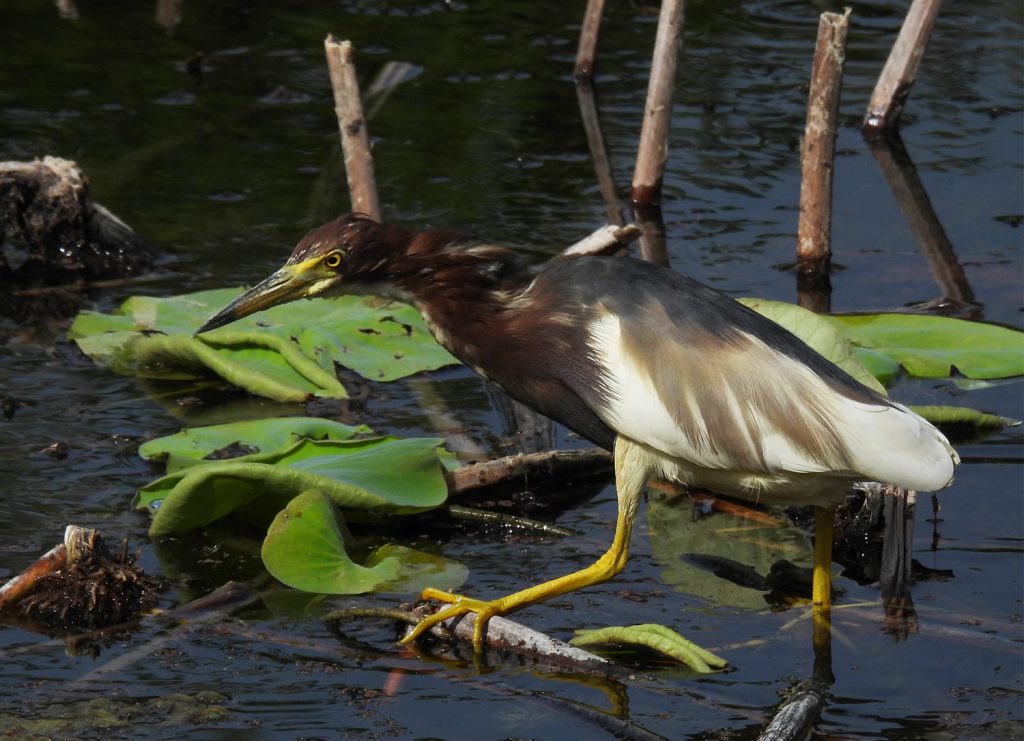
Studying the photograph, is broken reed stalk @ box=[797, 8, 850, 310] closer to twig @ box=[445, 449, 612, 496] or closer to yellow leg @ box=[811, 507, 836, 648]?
twig @ box=[445, 449, 612, 496]

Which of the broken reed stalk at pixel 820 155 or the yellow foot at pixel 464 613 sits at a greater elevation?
the broken reed stalk at pixel 820 155

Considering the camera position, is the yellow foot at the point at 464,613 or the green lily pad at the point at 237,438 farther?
the green lily pad at the point at 237,438

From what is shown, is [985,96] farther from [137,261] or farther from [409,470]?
[409,470]

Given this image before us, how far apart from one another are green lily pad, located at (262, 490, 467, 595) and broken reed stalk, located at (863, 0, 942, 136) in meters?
6.11

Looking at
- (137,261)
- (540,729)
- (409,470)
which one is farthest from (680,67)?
(540,729)

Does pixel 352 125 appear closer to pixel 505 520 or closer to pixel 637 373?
pixel 505 520

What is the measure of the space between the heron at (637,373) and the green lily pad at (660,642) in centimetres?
28

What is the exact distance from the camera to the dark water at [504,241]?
475 cm

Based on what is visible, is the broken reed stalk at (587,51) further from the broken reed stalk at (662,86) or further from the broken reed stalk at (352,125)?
the broken reed stalk at (352,125)

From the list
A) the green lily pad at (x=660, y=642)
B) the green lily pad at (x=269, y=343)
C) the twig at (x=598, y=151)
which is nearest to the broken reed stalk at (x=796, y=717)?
the green lily pad at (x=660, y=642)

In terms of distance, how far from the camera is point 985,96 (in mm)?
11562

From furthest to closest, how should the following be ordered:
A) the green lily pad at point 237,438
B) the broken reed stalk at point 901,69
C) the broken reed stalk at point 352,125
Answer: the broken reed stalk at point 901,69
the broken reed stalk at point 352,125
the green lily pad at point 237,438

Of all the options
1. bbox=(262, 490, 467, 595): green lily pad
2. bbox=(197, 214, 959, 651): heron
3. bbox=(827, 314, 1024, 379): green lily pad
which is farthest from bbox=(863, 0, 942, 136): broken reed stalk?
bbox=(262, 490, 467, 595): green lily pad

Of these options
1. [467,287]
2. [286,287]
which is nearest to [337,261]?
[286,287]
